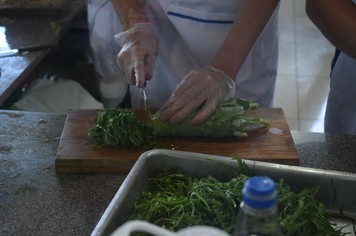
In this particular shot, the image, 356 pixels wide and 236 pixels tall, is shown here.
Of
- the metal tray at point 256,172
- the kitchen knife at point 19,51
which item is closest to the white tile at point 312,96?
the kitchen knife at point 19,51

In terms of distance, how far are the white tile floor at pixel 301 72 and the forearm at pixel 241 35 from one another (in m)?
2.20

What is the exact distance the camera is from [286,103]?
4023 millimetres

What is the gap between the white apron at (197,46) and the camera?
1789mm

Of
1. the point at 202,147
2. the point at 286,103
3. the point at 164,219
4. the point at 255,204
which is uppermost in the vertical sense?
the point at 255,204

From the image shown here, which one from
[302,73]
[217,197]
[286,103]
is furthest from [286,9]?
[217,197]

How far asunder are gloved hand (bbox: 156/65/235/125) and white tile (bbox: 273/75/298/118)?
251 centimetres

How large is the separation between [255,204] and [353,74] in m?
1.63

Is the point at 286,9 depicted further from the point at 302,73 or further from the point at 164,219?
the point at 164,219

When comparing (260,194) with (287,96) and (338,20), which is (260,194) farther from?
(287,96)

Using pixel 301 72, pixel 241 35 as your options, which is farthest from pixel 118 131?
pixel 301 72

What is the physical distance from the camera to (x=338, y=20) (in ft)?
5.10

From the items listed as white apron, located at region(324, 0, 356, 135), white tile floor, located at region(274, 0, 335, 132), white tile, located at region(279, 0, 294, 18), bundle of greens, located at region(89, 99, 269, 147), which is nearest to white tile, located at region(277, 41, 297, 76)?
white tile floor, located at region(274, 0, 335, 132)

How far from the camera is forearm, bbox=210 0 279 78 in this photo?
162 cm

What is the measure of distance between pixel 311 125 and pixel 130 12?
247cm
